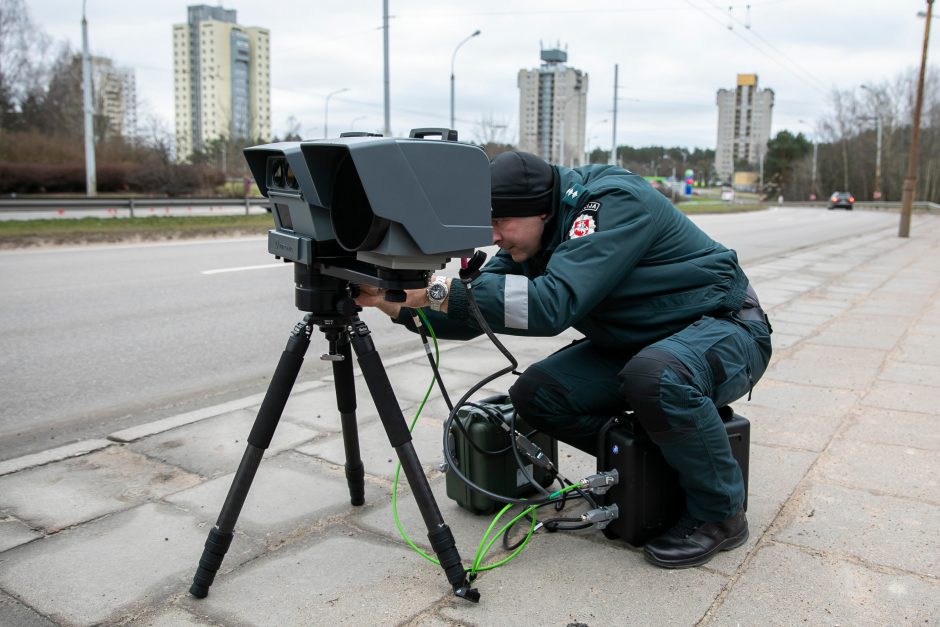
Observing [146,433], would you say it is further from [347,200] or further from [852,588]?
[852,588]

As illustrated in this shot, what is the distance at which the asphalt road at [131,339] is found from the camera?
185 inches

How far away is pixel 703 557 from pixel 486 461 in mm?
824

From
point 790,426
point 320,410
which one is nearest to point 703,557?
point 790,426

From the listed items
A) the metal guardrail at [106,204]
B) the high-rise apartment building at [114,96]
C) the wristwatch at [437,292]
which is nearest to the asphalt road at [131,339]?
the wristwatch at [437,292]

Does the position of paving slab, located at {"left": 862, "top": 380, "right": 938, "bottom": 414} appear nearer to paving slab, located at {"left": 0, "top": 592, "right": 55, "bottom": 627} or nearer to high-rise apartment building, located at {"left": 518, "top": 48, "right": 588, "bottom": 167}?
paving slab, located at {"left": 0, "top": 592, "right": 55, "bottom": 627}

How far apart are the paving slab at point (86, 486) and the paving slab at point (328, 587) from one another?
860mm

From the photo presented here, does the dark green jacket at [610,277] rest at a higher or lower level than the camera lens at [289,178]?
lower

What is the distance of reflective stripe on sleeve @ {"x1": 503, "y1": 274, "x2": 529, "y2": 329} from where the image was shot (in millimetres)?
2422

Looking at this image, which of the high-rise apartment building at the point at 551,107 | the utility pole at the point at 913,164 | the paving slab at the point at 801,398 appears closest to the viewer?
the paving slab at the point at 801,398

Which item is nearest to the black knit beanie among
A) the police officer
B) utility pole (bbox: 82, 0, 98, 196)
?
the police officer

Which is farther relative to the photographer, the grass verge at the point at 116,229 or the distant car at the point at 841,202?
the distant car at the point at 841,202

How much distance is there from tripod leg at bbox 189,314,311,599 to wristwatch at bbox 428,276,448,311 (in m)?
0.37

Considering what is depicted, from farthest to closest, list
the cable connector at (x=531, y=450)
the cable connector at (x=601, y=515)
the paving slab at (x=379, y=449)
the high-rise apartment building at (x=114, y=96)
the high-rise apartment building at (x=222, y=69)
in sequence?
1. the high-rise apartment building at (x=222, y=69)
2. the high-rise apartment building at (x=114, y=96)
3. the paving slab at (x=379, y=449)
4. the cable connector at (x=531, y=450)
5. the cable connector at (x=601, y=515)

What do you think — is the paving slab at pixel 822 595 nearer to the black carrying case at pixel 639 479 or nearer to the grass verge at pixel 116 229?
the black carrying case at pixel 639 479
